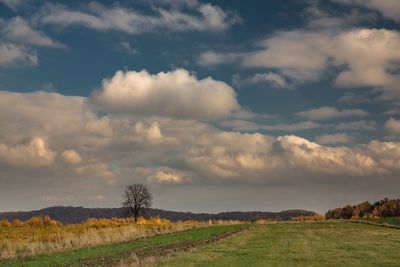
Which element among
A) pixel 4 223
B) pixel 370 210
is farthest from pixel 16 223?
pixel 370 210

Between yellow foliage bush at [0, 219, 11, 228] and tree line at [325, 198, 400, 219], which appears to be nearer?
yellow foliage bush at [0, 219, 11, 228]

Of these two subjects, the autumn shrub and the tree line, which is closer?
the autumn shrub

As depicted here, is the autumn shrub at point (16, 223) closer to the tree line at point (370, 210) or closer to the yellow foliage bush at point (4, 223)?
the yellow foliage bush at point (4, 223)

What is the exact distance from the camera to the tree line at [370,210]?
106 m

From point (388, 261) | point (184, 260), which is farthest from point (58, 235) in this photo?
point (388, 261)

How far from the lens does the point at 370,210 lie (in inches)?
5054

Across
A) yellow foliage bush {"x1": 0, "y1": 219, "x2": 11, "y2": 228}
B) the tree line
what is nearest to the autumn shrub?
yellow foliage bush {"x1": 0, "y1": 219, "x2": 11, "y2": 228}

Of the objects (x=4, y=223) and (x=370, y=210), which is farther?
(x=370, y=210)

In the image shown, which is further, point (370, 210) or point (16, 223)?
point (370, 210)

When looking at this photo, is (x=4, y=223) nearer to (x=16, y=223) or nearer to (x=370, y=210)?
(x=16, y=223)

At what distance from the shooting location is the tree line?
106 meters

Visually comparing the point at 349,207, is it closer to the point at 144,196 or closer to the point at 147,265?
the point at 144,196

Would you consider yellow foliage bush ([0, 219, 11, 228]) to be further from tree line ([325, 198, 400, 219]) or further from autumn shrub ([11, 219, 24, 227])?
tree line ([325, 198, 400, 219])

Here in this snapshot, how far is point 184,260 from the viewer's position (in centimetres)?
2352
